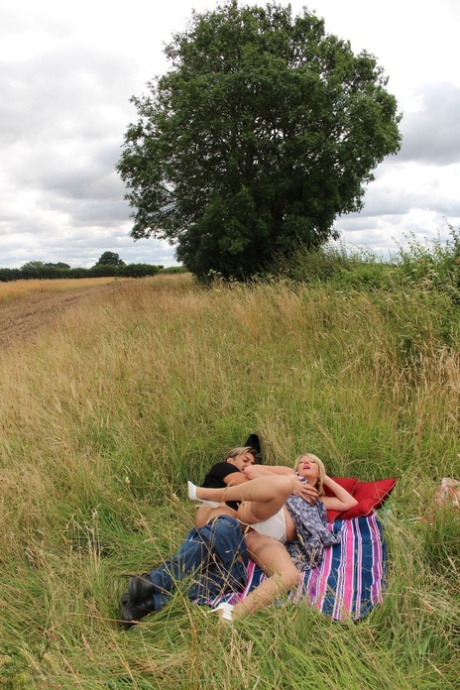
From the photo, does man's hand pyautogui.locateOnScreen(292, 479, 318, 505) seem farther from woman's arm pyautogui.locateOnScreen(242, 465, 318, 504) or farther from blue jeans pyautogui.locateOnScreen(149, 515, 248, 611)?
blue jeans pyautogui.locateOnScreen(149, 515, 248, 611)

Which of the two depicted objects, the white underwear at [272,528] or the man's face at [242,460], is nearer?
the white underwear at [272,528]

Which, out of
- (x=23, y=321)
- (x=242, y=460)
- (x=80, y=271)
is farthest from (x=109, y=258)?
(x=242, y=460)

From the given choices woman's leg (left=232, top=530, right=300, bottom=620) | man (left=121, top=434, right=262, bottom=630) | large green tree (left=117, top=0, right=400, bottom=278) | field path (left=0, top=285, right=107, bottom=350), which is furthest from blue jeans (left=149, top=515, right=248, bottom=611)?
large green tree (left=117, top=0, right=400, bottom=278)

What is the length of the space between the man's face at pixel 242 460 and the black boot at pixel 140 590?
41.5 inches

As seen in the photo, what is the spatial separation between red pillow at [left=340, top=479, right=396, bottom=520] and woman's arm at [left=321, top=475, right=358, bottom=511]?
4 cm

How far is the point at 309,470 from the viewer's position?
3219 mm

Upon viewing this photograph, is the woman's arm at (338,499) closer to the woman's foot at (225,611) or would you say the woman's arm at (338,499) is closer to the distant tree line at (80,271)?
the woman's foot at (225,611)

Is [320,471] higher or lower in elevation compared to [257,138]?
lower

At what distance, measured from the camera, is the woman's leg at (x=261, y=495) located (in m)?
2.62

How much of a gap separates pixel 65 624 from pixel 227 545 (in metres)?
0.87

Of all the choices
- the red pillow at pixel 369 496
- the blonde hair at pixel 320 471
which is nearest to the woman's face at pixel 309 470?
the blonde hair at pixel 320 471

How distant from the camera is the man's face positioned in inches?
131

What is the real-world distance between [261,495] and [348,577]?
2.09ft

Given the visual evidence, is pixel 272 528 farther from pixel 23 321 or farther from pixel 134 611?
pixel 23 321
